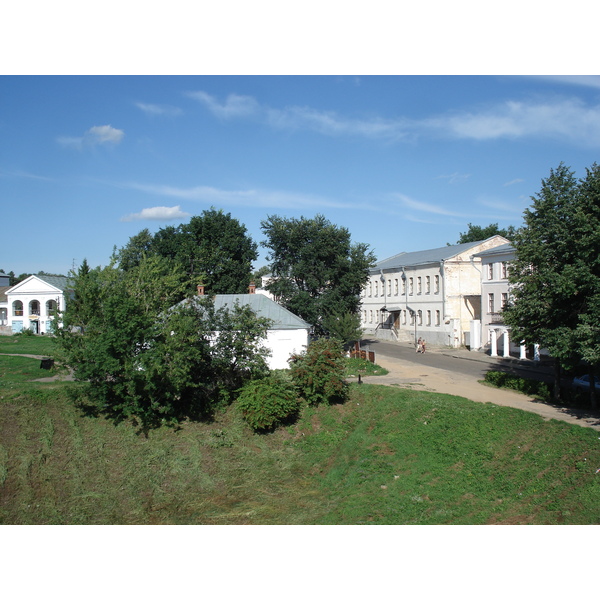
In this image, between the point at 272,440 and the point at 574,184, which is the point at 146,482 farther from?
the point at 574,184

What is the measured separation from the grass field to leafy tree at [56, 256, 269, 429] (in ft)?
3.83

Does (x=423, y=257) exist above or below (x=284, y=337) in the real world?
above

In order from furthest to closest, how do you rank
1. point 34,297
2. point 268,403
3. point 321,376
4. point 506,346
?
point 34,297 < point 506,346 < point 321,376 < point 268,403

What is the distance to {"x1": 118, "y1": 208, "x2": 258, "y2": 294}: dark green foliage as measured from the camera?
1793 inches

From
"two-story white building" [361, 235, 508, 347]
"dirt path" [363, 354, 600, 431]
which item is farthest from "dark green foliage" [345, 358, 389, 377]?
"two-story white building" [361, 235, 508, 347]

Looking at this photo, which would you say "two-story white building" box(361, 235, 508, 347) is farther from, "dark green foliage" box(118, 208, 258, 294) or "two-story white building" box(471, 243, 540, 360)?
"dark green foliage" box(118, 208, 258, 294)

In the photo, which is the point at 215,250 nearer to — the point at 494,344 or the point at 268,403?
the point at 494,344

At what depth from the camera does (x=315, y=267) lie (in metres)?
37.0

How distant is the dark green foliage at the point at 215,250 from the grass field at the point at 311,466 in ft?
77.7

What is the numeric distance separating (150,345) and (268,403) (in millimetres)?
5309

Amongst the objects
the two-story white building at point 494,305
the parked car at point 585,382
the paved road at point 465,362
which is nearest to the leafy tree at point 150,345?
the parked car at point 585,382

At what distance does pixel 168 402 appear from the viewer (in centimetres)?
2053

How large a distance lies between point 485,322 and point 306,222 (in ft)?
52.4

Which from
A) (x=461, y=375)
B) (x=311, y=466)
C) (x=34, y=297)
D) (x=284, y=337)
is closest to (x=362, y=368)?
(x=284, y=337)
